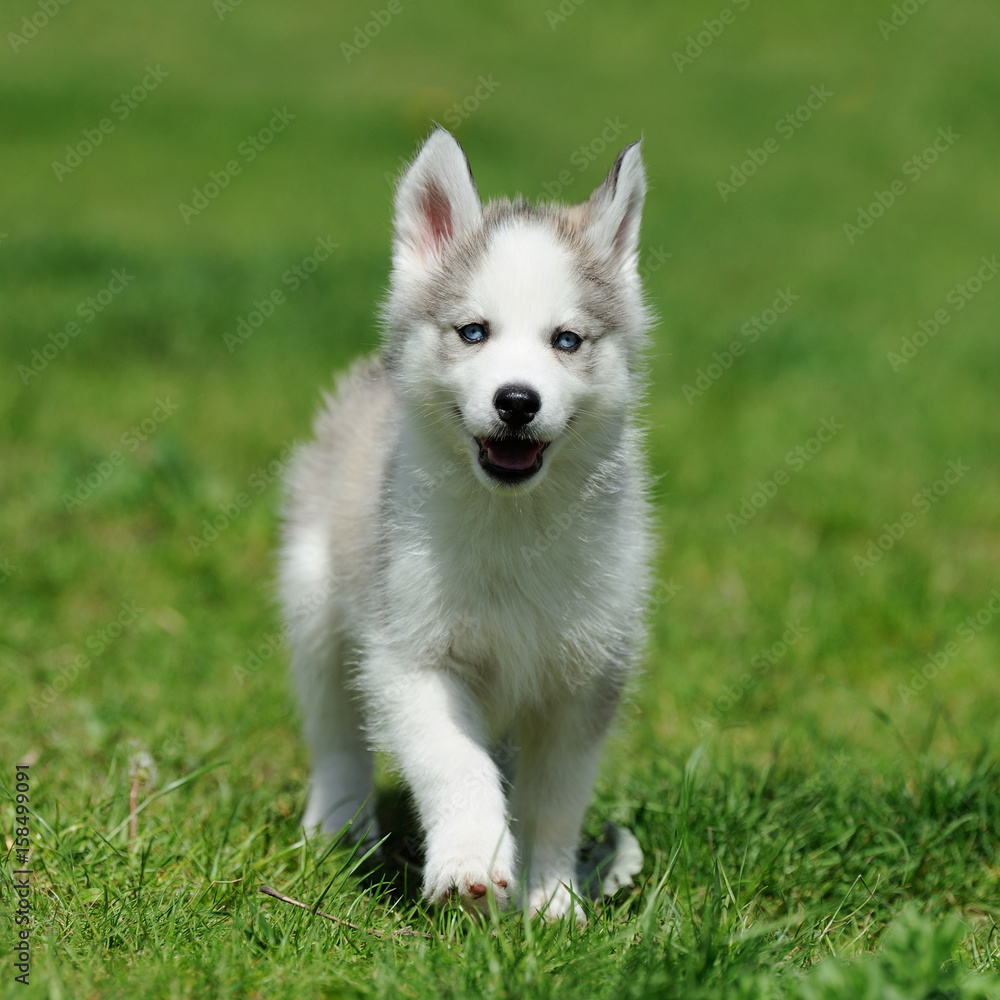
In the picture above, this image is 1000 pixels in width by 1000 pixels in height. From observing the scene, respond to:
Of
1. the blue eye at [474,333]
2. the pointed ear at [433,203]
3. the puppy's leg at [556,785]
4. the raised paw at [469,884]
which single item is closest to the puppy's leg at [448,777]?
the raised paw at [469,884]

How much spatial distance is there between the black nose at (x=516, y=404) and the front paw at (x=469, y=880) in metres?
1.06

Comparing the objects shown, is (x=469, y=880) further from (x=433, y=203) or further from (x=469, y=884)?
(x=433, y=203)

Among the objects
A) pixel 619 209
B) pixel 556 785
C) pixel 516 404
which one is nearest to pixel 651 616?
pixel 556 785

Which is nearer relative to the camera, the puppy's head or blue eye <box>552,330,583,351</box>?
the puppy's head

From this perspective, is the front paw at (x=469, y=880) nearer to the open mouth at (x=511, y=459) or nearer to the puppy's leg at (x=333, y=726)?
the open mouth at (x=511, y=459)

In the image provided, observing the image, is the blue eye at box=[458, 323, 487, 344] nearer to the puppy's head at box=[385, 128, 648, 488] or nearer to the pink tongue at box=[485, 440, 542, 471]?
the puppy's head at box=[385, 128, 648, 488]

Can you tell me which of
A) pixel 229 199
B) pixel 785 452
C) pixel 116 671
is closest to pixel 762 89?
pixel 229 199

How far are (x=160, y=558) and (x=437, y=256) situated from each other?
9.29 feet

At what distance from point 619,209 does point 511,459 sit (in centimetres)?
87

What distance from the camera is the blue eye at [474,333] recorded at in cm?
320

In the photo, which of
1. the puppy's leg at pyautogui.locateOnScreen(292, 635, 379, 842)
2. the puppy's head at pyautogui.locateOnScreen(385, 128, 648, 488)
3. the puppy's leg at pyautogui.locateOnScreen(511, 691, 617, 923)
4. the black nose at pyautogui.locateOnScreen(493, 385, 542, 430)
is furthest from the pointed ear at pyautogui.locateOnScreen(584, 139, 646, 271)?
the puppy's leg at pyautogui.locateOnScreen(292, 635, 379, 842)

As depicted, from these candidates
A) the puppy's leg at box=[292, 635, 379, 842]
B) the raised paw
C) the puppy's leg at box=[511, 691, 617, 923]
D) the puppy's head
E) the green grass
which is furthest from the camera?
the puppy's leg at box=[292, 635, 379, 842]

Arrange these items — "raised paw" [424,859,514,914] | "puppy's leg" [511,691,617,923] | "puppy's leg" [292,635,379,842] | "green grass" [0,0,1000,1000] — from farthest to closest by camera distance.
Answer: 1. "puppy's leg" [292,635,379,842]
2. "puppy's leg" [511,691,617,923]
3. "raised paw" [424,859,514,914]
4. "green grass" [0,0,1000,1000]

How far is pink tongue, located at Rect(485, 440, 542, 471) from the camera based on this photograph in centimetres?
311
